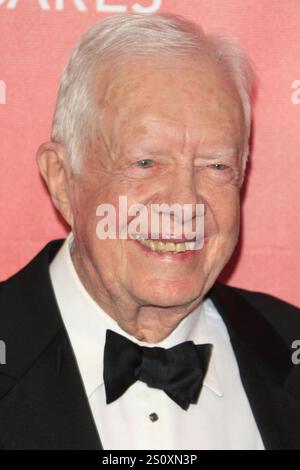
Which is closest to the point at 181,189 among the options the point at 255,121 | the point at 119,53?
the point at 119,53

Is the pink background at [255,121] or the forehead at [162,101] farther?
the pink background at [255,121]

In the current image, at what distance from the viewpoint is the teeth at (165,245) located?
2.18m

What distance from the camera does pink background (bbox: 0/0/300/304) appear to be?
2.56 m

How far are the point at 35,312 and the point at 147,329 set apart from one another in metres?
0.28

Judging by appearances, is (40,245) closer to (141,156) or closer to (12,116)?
(12,116)

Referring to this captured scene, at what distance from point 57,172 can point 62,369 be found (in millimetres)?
486

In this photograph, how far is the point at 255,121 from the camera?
2.65 m

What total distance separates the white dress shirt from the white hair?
318 millimetres

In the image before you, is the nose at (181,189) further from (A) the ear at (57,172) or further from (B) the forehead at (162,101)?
(A) the ear at (57,172)

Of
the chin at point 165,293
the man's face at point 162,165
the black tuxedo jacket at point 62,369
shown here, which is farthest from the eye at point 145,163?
the black tuxedo jacket at point 62,369

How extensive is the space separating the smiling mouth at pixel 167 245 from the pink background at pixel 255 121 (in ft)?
1.80

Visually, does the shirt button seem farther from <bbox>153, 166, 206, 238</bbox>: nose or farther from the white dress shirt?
<bbox>153, 166, 206, 238</bbox>: nose

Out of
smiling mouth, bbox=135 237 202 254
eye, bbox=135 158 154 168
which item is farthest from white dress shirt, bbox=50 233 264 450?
eye, bbox=135 158 154 168
